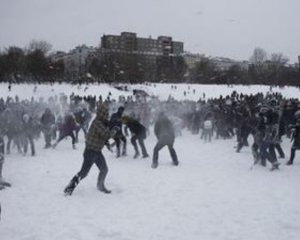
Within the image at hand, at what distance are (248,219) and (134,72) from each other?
82900 millimetres

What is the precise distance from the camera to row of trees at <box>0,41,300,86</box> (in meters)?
71.2

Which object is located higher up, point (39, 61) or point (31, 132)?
point (39, 61)

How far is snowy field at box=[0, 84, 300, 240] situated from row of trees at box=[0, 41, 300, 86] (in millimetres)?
54495

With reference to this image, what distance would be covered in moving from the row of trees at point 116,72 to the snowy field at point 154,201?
2145 inches

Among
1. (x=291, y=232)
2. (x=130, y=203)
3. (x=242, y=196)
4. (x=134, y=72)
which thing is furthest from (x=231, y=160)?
(x=134, y=72)

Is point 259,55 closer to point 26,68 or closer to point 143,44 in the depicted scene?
point 143,44

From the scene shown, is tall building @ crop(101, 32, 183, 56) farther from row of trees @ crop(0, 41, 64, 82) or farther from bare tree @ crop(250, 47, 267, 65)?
row of trees @ crop(0, 41, 64, 82)

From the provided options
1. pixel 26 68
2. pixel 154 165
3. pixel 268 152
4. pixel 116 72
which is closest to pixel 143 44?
pixel 116 72

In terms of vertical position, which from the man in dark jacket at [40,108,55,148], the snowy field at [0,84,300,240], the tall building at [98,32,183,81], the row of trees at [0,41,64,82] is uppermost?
the tall building at [98,32,183,81]

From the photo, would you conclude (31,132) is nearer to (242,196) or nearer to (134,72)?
(242,196)

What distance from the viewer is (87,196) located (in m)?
9.47

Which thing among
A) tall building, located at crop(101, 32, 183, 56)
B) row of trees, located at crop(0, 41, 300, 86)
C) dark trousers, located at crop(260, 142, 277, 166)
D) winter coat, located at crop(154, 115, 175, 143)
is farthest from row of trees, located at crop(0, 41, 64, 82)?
tall building, located at crop(101, 32, 183, 56)

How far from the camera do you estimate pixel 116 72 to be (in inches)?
3253

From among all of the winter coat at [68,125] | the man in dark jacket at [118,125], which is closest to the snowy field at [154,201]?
the man in dark jacket at [118,125]
